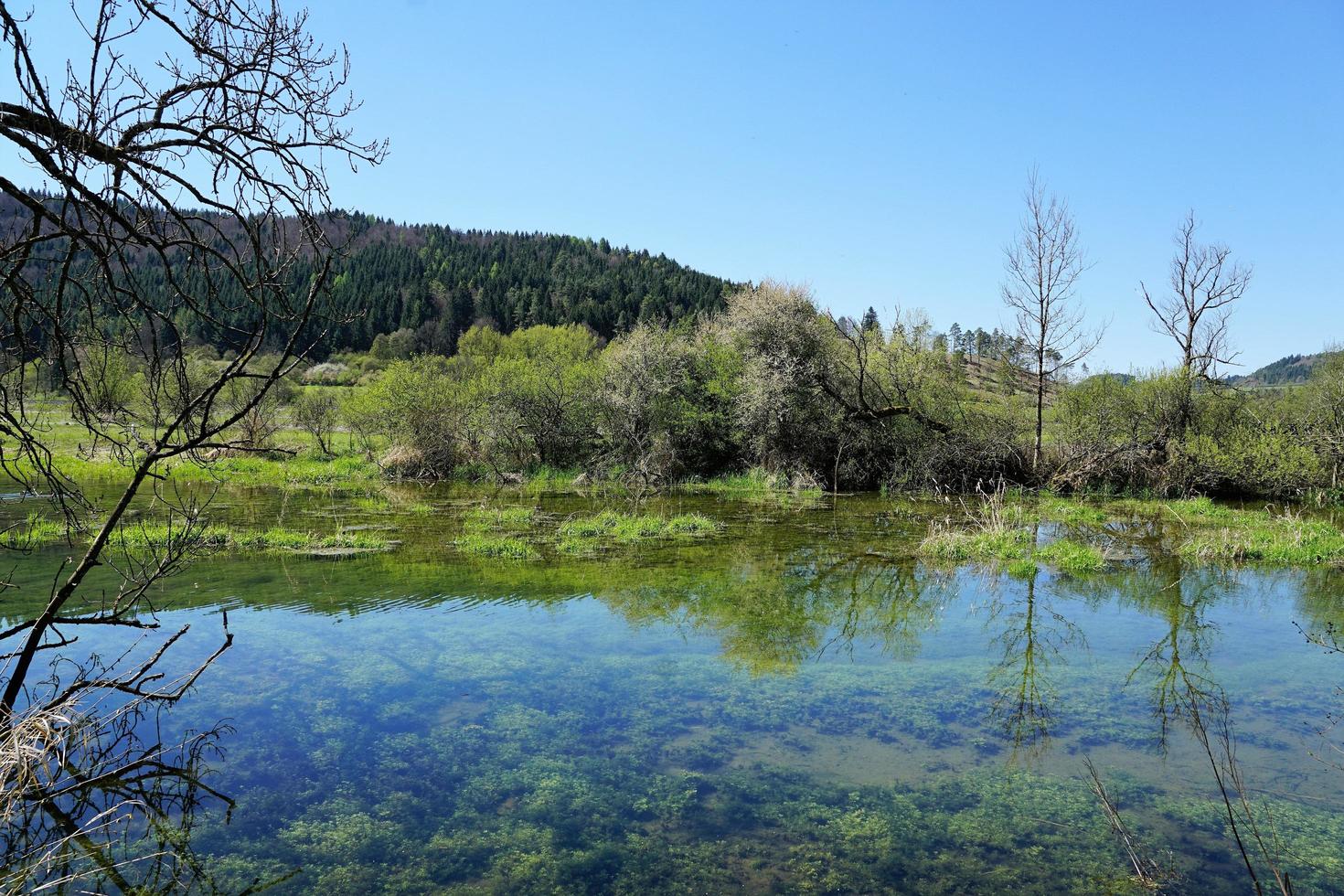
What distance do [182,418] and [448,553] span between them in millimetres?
10671

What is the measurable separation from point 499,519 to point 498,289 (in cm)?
8210

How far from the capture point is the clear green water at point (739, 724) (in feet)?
17.0

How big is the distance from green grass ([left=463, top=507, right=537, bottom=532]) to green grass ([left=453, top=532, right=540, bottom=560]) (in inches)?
47.9

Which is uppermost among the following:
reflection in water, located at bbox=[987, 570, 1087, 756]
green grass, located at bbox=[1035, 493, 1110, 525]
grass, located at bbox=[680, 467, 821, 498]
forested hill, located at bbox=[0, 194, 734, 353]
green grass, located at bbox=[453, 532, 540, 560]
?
forested hill, located at bbox=[0, 194, 734, 353]

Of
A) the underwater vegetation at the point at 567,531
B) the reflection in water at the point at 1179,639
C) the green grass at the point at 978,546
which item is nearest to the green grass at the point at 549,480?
the underwater vegetation at the point at 567,531

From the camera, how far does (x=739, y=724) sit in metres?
7.29

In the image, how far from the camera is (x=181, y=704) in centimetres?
746

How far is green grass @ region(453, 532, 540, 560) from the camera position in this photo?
48.3 feet

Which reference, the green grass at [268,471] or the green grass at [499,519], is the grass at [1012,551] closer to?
the green grass at [499,519]

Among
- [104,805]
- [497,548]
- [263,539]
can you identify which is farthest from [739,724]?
[263,539]

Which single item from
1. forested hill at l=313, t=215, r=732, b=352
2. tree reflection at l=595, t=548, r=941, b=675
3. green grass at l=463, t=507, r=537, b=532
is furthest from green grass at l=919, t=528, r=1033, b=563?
forested hill at l=313, t=215, r=732, b=352

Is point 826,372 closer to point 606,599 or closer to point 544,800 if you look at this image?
point 606,599

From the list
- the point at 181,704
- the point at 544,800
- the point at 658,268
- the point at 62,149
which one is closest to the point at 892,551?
the point at 544,800

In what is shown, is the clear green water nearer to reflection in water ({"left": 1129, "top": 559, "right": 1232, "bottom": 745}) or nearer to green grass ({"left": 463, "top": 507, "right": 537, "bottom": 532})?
reflection in water ({"left": 1129, "top": 559, "right": 1232, "bottom": 745})
